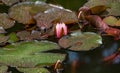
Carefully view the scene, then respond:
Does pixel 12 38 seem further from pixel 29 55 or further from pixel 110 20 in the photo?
pixel 110 20

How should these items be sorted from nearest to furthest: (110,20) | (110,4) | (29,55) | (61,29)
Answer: (29,55)
(61,29)
(110,20)
(110,4)

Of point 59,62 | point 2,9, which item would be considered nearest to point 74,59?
point 59,62

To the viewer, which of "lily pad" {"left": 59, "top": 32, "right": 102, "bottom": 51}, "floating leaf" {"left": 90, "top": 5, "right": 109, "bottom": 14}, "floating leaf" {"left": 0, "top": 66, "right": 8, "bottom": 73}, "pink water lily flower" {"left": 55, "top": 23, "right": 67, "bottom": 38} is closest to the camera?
"floating leaf" {"left": 0, "top": 66, "right": 8, "bottom": 73}

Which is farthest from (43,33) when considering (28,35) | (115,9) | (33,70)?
(115,9)

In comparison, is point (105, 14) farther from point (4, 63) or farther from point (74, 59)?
point (4, 63)

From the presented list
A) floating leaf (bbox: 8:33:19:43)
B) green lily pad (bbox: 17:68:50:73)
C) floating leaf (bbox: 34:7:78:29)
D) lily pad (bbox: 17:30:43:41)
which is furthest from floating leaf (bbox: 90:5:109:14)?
green lily pad (bbox: 17:68:50:73)

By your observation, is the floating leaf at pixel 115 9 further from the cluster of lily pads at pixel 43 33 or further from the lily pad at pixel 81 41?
the lily pad at pixel 81 41

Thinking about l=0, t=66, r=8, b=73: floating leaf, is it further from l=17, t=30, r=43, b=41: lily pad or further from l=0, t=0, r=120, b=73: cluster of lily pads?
l=17, t=30, r=43, b=41: lily pad
